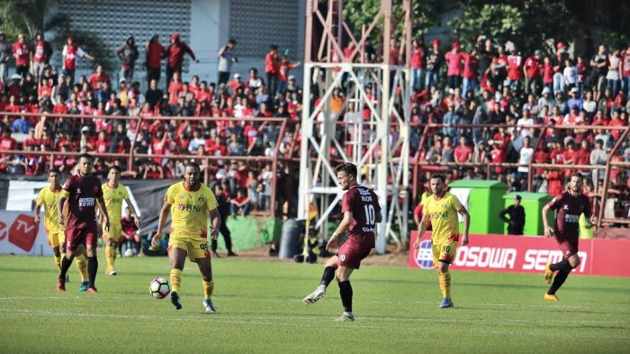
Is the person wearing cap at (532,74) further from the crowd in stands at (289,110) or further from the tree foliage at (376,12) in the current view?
the tree foliage at (376,12)

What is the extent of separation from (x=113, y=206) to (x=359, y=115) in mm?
10362

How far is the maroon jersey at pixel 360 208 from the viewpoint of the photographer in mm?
17906

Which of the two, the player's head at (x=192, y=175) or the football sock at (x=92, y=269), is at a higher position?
the player's head at (x=192, y=175)

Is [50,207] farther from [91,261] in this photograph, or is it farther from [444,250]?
[444,250]

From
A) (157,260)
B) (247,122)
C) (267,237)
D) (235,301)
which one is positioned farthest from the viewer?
(247,122)

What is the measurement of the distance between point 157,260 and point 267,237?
12.4 feet

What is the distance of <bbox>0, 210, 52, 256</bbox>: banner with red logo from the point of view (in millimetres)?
36250

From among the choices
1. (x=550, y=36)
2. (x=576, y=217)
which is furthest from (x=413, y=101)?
(x=576, y=217)

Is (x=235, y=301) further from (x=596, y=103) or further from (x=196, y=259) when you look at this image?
(x=596, y=103)

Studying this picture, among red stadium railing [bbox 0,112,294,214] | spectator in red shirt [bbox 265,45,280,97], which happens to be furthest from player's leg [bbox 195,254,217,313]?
spectator in red shirt [bbox 265,45,280,97]

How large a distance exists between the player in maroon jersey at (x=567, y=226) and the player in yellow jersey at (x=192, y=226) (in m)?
6.47

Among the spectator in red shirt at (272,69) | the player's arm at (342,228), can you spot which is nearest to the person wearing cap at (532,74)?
the spectator in red shirt at (272,69)

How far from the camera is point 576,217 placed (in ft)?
77.7

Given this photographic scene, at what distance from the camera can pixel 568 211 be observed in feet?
77.3
